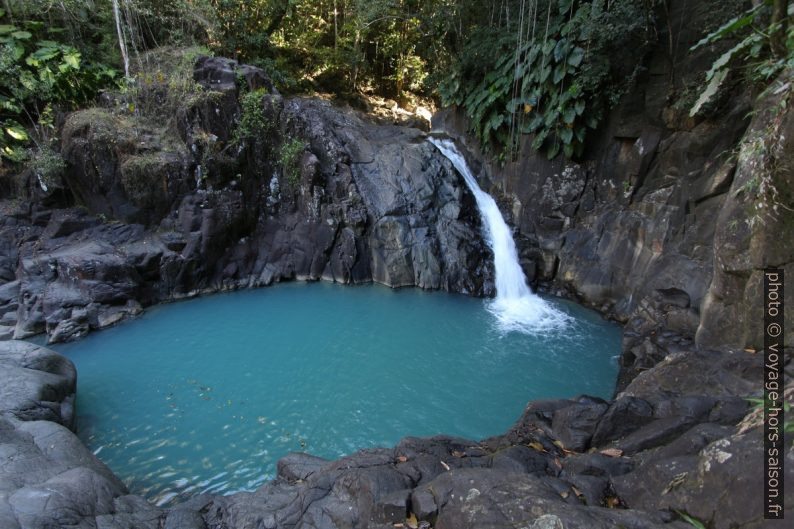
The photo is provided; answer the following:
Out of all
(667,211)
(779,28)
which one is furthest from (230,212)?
(779,28)

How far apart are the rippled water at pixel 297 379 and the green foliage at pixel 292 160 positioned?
12.3 ft

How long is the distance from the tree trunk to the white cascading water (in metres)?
6.03

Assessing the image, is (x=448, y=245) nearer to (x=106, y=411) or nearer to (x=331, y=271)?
(x=331, y=271)

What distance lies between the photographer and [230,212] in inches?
474

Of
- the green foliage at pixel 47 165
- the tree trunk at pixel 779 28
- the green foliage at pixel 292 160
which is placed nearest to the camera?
the tree trunk at pixel 779 28

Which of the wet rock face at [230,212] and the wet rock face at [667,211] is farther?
the wet rock face at [230,212]

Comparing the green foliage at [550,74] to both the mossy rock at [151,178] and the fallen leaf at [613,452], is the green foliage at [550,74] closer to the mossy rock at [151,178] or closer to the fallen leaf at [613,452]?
the fallen leaf at [613,452]

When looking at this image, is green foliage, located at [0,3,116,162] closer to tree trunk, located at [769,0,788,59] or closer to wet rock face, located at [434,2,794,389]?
wet rock face, located at [434,2,794,389]

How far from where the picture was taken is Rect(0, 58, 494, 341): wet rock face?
10680 millimetres

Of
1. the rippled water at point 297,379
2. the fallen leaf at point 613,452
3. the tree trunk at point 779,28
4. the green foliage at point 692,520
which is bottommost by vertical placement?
the rippled water at point 297,379

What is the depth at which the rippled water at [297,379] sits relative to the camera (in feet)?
19.9

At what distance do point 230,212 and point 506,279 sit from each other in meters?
7.59

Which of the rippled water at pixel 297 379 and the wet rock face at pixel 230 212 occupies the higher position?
the wet rock face at pixel 230 212

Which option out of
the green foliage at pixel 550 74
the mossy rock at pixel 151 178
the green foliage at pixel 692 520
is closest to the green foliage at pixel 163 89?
the mossy rock at pixel 151 178
